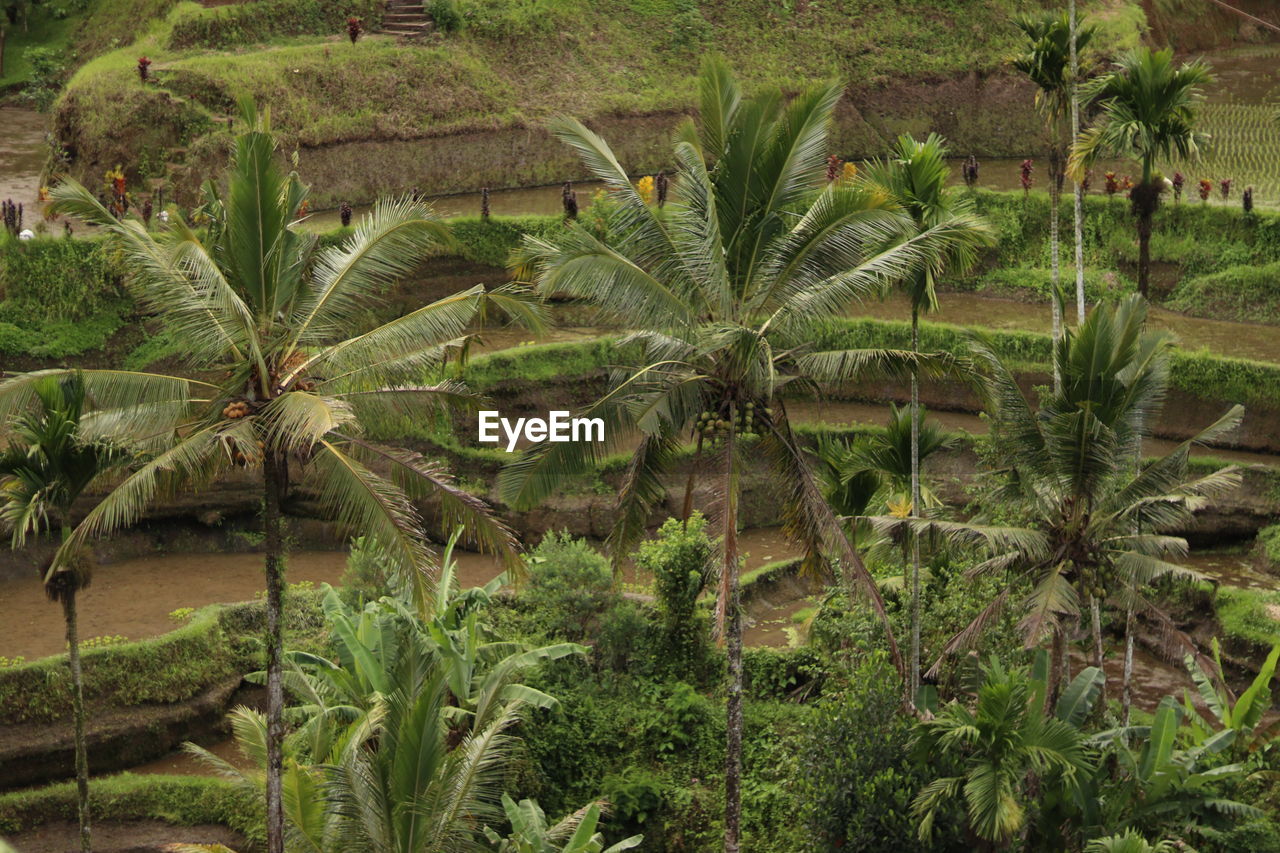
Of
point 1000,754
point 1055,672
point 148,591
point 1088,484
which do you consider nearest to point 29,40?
point 148,591

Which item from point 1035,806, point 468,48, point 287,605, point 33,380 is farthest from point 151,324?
point 1035,806

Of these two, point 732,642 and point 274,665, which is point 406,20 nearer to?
point 732,642

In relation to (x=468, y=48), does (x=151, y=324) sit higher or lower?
lower

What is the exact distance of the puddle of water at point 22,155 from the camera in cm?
3994

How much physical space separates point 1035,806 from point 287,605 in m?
12.0

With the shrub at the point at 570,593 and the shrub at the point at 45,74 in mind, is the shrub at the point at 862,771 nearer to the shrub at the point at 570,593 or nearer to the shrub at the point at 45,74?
the shrub at the point at 570,593

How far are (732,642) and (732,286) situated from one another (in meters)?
3.97

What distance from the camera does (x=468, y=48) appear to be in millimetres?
43719

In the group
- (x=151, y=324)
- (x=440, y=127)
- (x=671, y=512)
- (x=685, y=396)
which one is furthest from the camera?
(x=440, y=127)

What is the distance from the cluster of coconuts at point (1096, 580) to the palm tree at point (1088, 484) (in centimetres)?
2

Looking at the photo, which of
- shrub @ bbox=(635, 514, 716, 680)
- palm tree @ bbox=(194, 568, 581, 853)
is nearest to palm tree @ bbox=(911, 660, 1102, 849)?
palm tree @ bbox=(194, 568, 581, 853)

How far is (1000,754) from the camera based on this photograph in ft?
70.4

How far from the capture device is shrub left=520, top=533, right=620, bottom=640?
88.2 ft

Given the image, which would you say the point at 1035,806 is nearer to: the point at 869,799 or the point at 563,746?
the point at 869,799
